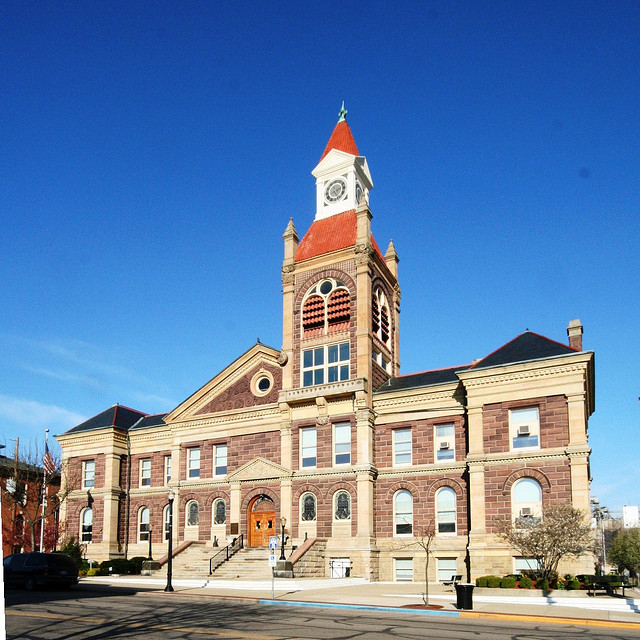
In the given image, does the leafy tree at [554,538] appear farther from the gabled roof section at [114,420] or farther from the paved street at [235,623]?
the gabled roof section at [114,420]

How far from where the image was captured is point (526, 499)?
106ft

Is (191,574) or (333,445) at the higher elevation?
(333,445)

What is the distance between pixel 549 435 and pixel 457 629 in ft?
54.3

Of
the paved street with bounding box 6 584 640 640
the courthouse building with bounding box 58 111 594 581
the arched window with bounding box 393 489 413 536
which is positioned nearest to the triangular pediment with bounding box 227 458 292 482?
the courthouse building with bounding box 58 111 594 581

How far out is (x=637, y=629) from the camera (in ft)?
60.4

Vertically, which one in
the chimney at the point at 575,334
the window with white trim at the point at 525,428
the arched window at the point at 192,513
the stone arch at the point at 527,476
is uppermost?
the chimney at the point at 575,334

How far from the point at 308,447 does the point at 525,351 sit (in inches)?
511

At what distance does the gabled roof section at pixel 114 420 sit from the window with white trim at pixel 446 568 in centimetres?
2361

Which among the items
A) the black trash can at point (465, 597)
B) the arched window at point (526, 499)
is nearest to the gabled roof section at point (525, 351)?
the arched window at point (526, 499)

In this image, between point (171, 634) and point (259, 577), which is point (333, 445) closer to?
point (259, 577)

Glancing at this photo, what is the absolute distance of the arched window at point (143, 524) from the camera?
45438 mm

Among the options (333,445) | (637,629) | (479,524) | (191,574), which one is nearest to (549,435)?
(479,524)

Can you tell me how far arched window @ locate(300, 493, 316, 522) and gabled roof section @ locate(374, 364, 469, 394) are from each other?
6.79 metres

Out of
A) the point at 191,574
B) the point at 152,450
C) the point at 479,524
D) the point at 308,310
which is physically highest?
the point at 308,310
